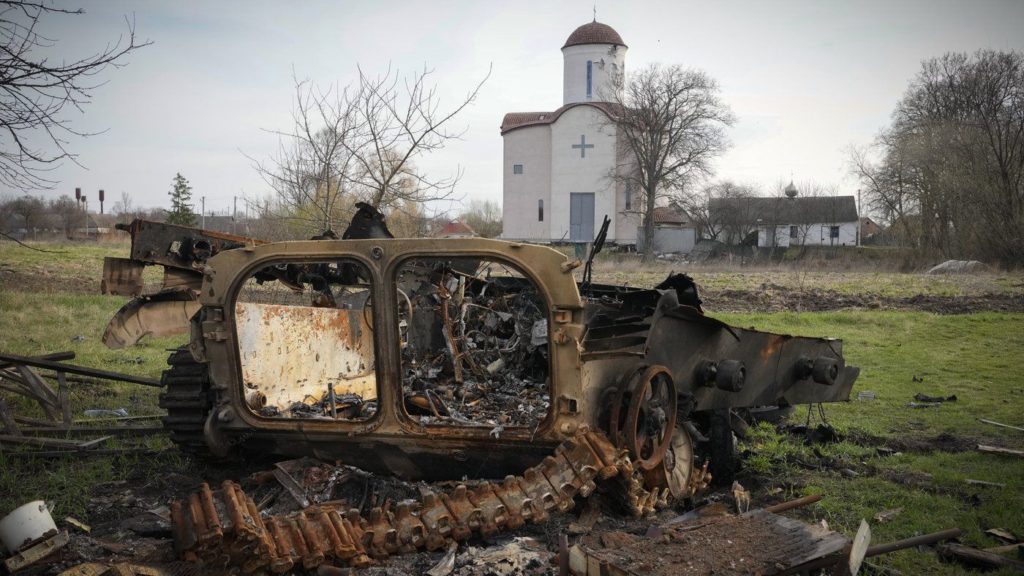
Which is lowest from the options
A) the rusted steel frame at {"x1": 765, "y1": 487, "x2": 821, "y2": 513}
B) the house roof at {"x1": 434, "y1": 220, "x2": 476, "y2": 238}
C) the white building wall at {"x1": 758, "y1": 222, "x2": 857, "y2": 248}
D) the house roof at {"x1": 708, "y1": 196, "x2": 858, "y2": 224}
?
the rusted steel frame at {"x1": 765, "y1": 487, "x2": 821, "y2": 513}

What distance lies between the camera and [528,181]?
50.1m

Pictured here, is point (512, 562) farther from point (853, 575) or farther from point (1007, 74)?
point (1007, 74)

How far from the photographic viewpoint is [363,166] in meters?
13.7

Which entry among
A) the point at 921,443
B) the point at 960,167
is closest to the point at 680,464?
the point at 921,443

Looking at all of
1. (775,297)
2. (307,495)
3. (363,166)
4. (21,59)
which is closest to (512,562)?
(307,495)

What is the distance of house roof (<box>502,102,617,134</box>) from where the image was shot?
47469 millimetres

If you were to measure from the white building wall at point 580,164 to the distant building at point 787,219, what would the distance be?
8.40m

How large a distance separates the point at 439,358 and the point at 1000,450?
511 cm

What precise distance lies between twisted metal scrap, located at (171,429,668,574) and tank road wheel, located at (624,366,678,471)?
0.22 metres

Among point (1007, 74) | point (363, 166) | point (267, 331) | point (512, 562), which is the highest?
point (1007, 74)

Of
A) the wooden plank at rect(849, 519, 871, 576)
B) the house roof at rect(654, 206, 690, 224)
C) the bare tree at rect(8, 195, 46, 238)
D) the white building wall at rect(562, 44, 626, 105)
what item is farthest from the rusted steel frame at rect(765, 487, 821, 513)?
the house roof at rect(654, 206, 690, 224)

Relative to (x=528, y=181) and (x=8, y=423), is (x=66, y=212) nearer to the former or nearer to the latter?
(x=528, y=181)

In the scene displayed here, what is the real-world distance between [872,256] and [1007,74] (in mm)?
9851

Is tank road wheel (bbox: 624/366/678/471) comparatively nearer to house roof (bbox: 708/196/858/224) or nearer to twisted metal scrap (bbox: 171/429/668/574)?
twisted metal scrap (bbox: 171/429/668/574)
